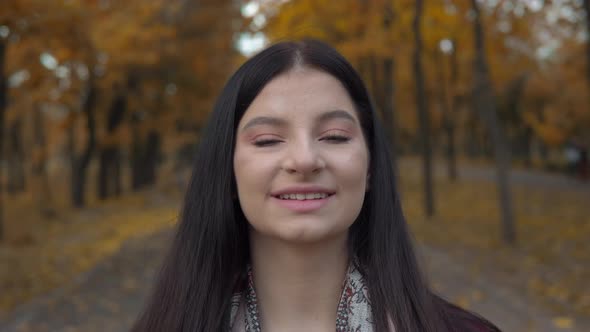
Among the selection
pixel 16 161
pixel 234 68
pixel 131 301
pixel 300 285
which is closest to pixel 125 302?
pixel 131 301

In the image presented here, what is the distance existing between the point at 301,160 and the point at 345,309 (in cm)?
47

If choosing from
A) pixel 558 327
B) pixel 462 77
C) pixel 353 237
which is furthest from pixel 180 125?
pixel 353 237

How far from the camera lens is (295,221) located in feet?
5.13

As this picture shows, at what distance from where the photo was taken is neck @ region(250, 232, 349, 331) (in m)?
1.68

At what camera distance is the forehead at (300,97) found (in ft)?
5.33

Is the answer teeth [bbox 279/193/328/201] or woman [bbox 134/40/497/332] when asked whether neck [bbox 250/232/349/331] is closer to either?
woman [bbox 134/40/497/332]

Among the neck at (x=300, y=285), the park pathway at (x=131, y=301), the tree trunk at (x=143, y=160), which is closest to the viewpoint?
the neck at (x=300, y=285)

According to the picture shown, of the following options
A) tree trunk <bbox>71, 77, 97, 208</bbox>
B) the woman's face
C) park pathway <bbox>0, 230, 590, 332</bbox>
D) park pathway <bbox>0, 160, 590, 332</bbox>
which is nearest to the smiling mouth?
the woman's face

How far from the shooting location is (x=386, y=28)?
39.1 ft

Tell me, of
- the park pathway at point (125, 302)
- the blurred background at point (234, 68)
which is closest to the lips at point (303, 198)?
the blurred background at point (234, 68)

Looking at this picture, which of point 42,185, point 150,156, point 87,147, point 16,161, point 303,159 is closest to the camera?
point 303,159

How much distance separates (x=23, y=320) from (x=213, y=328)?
5.63m

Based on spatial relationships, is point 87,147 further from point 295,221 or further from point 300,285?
point 295,221

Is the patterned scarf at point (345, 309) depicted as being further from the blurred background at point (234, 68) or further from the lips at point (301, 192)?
the blurred background at point (234, 68)
